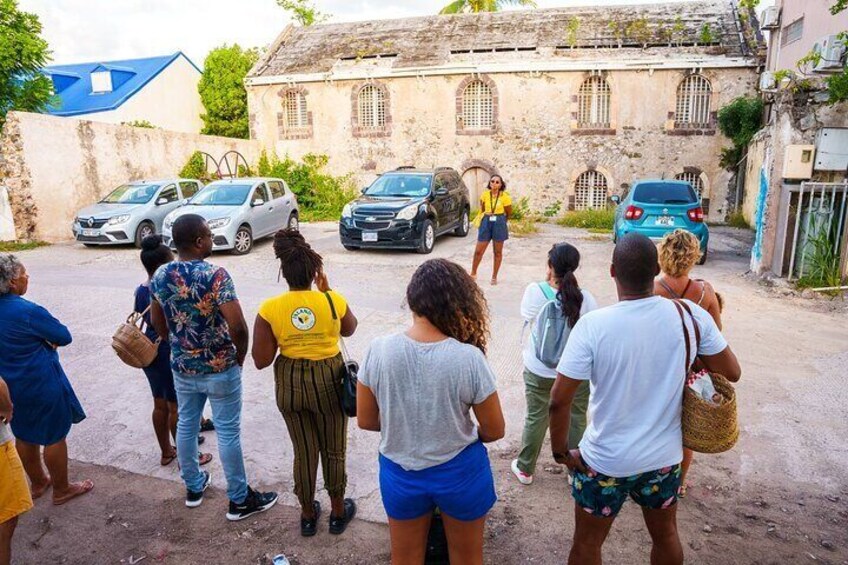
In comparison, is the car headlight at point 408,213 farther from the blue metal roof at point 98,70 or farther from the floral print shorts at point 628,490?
the blue metal roof at point 98,70

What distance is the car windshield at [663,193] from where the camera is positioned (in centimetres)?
1127

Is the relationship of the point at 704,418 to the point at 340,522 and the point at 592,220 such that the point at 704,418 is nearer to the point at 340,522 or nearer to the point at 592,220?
the point at 340,522

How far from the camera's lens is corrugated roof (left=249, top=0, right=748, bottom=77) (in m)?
19.4

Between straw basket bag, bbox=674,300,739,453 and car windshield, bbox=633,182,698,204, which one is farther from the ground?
car windshield, bbox=633,182,698,204

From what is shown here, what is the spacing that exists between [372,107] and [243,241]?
34.4 feet

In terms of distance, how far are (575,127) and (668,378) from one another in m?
18.6

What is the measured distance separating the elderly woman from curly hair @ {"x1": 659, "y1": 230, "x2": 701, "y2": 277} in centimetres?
367

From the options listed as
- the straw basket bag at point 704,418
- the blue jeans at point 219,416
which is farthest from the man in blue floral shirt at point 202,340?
the straw basket bag at point 704,418

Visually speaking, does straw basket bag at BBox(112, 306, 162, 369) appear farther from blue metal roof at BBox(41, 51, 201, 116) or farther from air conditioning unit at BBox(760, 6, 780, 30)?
blue metal roof at BBox(41, 51, 201, 116)

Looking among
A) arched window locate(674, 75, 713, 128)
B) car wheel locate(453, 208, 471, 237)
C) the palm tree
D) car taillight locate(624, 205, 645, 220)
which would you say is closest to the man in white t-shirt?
car taillight locate(624, 205, 645, 220)

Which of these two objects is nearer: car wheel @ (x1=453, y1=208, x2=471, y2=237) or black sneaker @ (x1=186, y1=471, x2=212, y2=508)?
black sneaker @ (x1=186, y1=471, x2=212, y2=508)

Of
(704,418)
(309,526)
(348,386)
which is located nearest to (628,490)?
(704,418)

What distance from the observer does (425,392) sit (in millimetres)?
2209

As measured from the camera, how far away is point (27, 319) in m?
3.39
